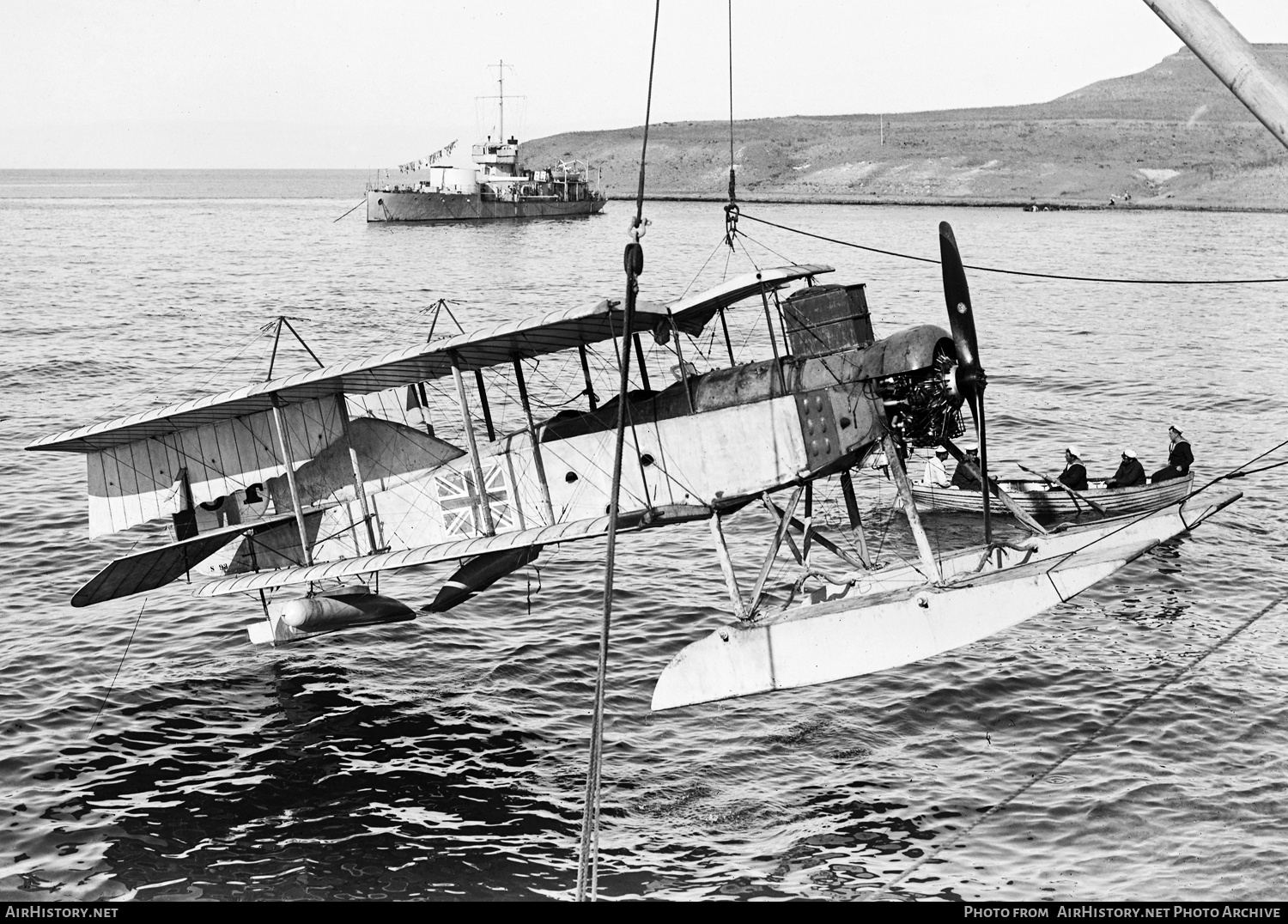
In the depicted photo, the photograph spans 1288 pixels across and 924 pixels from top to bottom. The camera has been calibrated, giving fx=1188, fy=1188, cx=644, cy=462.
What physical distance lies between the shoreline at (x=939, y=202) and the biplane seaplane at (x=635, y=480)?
12744 centimetres

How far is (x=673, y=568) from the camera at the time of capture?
2620cm

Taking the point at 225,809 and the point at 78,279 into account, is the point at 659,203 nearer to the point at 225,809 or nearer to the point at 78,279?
the point at 78,279

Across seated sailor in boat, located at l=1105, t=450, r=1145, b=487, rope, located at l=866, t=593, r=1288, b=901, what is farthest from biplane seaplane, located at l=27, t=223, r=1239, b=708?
seated sailor in boat, located at l=1105, t=450, r=1145, b=487

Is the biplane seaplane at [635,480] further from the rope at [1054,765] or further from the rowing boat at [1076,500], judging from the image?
the rowing boat at [1076,500]

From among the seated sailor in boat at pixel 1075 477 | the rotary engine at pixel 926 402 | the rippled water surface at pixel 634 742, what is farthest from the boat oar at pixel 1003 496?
the seated sailor in boat at pixel 1075 477

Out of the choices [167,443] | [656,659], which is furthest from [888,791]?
[167,443]

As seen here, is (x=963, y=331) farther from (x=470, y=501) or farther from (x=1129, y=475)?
(x=1129, y=475)

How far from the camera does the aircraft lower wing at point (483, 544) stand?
15.8 metres

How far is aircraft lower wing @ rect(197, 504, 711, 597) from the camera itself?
15.8 meters

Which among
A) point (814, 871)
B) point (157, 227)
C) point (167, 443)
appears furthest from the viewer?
point (157, 227)

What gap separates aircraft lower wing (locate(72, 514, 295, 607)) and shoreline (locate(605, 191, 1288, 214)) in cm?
13159

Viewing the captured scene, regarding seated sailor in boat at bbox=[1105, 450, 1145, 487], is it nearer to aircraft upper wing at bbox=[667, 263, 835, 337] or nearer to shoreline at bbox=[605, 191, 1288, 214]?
aircraft upper wing at bbox=[667, 263, 835, 337]

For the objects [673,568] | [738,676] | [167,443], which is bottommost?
[673,568]

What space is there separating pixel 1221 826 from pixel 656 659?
9.11 m
